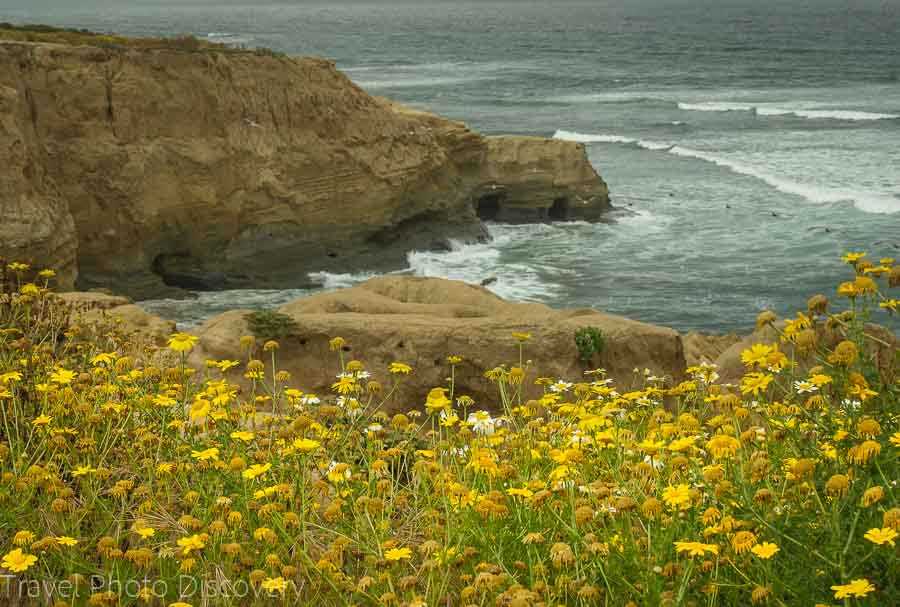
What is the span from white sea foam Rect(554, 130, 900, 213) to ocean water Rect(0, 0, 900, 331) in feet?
0.27

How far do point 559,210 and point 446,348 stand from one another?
18.9 meters

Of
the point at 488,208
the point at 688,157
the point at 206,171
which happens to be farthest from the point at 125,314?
the point at 688,157

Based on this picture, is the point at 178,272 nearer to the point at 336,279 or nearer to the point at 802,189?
the point at 336,279

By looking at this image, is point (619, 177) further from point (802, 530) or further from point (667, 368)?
point (802, 530)

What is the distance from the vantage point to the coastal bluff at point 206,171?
19469 millimetres

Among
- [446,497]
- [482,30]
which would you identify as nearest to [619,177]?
[446,497]

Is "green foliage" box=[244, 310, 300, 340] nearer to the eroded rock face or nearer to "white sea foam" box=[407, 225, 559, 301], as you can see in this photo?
Result: the eroded rock face

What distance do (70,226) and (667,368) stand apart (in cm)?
1188

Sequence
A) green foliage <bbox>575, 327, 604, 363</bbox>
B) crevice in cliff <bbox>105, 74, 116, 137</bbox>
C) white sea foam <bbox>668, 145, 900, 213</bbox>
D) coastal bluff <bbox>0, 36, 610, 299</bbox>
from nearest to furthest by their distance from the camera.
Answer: green foliage <bbox>575, 327, 604, 363</bbox>, coastal bluff <bbox>0, 36, 610, 299</bbox>, crevice in cliff <bbox>105, 74, 116, 137</bbox>, white sea foam <bbox>668, 145, 900, 213</bbox>

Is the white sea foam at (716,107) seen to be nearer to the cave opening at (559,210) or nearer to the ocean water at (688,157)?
the ocean water at (688,157)

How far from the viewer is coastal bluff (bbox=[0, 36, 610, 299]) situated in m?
19.5

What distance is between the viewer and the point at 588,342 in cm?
1090

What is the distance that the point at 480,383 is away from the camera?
10773 mm

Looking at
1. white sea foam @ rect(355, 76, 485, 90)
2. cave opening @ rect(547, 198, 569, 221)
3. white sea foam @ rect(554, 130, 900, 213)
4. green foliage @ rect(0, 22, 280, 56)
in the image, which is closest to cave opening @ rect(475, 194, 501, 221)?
cave opening @ rect(547, 198, 569, 221)
